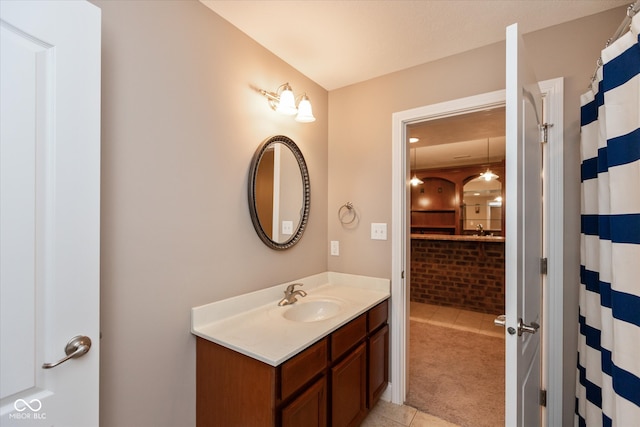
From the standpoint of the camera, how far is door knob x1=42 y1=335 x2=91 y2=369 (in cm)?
85

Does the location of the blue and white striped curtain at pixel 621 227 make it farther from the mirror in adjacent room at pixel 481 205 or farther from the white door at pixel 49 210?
the mirror in adjacent room at pixel 481 205

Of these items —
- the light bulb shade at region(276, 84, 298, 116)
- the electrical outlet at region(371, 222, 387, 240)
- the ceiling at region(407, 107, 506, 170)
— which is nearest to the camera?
the light bulb shade at region(276, 84, 298, 116)

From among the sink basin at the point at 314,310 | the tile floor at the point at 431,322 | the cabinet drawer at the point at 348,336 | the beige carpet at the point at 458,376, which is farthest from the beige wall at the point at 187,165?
the tile floor at the point at 431,322

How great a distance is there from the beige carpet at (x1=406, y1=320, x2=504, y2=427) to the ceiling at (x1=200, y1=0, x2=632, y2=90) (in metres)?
2.40

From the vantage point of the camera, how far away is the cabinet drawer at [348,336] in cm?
149

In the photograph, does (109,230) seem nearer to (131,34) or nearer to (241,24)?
(131,34)

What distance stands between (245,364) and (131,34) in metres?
1.48

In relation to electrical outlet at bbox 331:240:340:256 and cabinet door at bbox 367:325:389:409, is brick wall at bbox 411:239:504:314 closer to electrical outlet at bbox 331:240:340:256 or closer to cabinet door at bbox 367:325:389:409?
electrical outlet at bbox 331:240:340:256

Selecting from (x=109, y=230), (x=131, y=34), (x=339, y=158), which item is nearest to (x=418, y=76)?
(x=339, y=158)

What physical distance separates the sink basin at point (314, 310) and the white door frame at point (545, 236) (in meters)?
0.50

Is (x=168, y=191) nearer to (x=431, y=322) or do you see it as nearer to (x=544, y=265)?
(x=544, y=265)

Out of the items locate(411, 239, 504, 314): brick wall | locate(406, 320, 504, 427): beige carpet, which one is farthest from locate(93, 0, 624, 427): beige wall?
locate(411, 239, 504, 314): brick wall

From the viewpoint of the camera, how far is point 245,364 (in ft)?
3.96

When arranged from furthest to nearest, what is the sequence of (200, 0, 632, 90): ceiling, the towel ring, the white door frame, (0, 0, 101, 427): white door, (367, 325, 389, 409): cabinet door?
1. the towel ring
2. (367, 325, 389, 409): cabinet door
3. the white door frame
4. (200, 0, 632, 90): ceiling
5. (0, 0, 101, 427): white door
